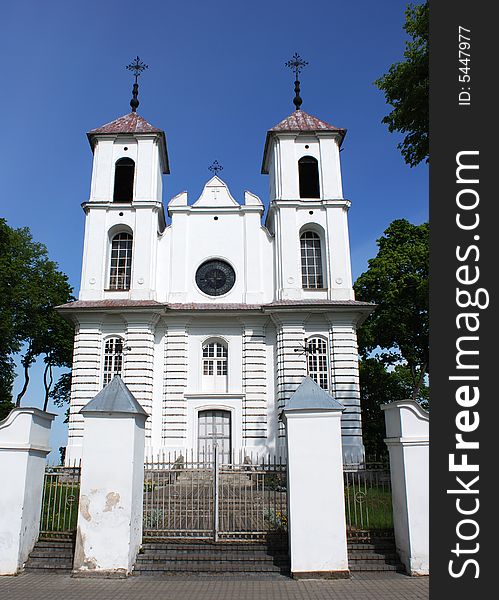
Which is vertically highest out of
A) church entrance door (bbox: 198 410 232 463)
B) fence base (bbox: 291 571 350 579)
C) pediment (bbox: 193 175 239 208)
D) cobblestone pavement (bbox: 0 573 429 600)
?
pediment (bbox: 193 175 239 208)

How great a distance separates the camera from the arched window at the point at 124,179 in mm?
23772

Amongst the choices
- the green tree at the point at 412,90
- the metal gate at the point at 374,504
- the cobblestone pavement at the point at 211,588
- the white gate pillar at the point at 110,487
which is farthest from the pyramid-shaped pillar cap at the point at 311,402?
the green tree at the point at 412,90

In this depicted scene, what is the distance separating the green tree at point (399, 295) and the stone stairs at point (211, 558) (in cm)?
1776

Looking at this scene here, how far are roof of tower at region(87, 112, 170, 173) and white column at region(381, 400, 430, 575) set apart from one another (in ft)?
60.6

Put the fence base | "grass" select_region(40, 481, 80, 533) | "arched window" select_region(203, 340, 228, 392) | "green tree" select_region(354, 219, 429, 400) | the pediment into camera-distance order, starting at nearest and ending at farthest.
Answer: the fence base, "grass" select_region(40, 481, 80, 533), "arched window" select_region(203, 340, 228, 392), the pediment, "green tree" select_region(354, 219, 429, 400)

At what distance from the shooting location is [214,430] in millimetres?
20750

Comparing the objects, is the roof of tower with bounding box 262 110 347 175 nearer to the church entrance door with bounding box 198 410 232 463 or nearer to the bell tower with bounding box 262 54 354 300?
the bell tower with bounding box 262 54 354 300

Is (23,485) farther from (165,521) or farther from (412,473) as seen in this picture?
(412,473)

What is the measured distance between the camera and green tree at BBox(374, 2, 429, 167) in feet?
42.3

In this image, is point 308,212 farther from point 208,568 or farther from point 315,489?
point 208,568

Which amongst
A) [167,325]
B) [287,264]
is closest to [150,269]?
[167,325]

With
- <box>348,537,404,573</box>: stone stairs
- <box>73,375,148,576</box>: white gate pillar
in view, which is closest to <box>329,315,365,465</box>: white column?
<box>348,537,404,573</box>: stone stairs

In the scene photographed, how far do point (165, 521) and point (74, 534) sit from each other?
179cm

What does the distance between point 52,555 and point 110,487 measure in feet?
5.73
